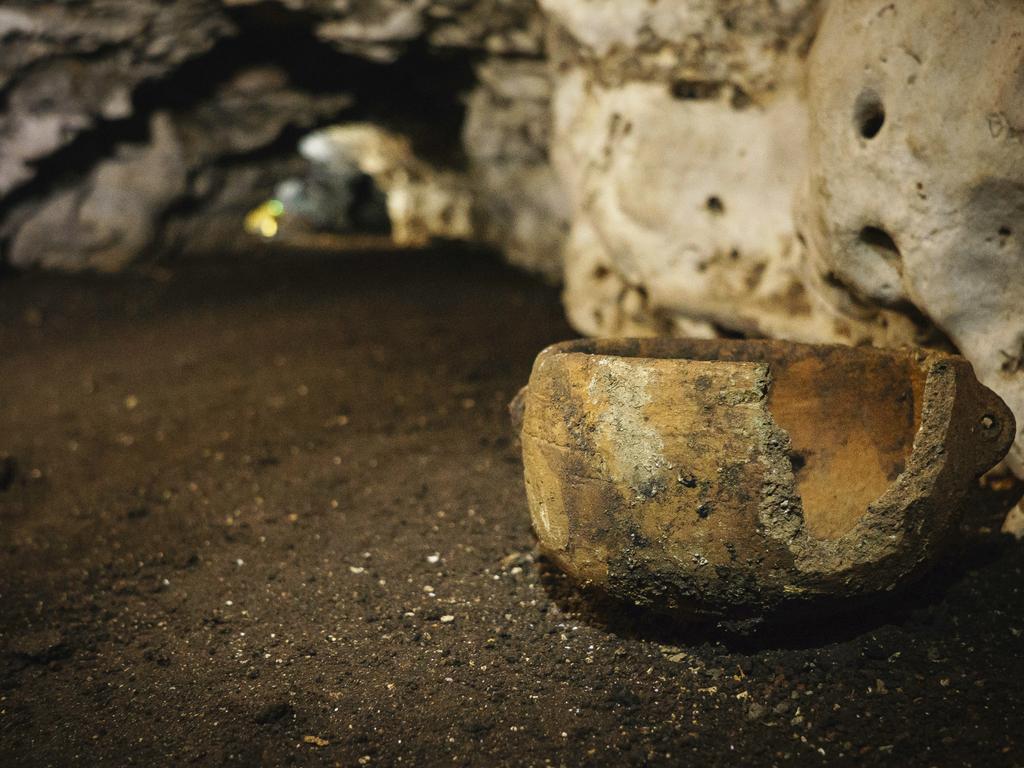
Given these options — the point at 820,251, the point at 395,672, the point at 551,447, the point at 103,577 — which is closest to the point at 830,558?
the point at 551,447

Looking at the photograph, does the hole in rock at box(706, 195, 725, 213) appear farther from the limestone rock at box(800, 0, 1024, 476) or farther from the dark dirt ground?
the dark dirt ground

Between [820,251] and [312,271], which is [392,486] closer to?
[820,251]

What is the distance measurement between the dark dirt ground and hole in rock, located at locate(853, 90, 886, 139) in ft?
4.14

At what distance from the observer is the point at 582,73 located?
16.2 feet

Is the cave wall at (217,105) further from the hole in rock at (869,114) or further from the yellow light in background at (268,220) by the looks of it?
the yellow light in background at (268,220)

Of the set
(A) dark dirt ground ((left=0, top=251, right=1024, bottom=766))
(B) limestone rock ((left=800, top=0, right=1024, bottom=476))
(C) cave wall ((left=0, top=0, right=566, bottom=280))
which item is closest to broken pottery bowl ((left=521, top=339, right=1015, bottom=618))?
(A) dark dirt ground ((left=0, top=251, right=1024, bottom=766))

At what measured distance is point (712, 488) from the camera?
1.78 meters

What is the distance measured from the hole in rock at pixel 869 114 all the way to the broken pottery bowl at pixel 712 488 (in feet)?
3.35

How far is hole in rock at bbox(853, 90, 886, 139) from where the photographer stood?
105 inches

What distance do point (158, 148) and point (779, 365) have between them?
7.46m

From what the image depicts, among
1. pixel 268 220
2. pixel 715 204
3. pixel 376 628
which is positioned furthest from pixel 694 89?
pixel 268 220

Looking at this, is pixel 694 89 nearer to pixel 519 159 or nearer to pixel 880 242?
pixel 880 242

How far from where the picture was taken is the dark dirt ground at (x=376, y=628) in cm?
184

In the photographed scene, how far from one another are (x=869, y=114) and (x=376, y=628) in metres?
2.25
